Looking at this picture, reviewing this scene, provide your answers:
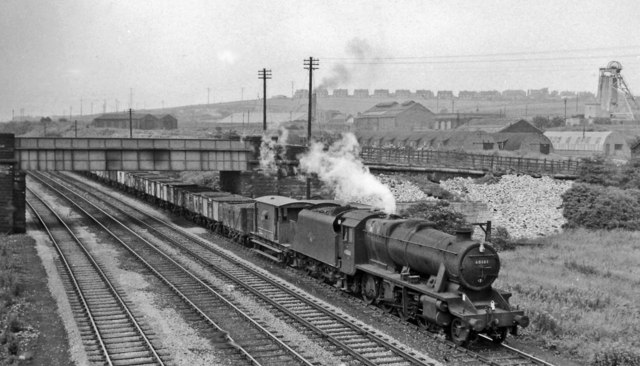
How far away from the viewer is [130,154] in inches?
1602

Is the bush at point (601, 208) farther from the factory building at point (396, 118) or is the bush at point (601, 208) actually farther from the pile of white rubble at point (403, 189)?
the factory building at point (396, 118)

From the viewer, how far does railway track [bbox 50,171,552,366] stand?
14.4m

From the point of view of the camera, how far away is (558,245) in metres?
33.5

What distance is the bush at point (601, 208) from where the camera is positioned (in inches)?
1521

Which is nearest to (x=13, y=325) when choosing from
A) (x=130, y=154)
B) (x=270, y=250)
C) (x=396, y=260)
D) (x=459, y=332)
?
(x=396, y=260)

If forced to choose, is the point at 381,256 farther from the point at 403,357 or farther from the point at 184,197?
the point at 184,197

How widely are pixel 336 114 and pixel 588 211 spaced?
347 feet

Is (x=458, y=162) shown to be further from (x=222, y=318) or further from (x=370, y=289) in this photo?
(x=222, y=318)

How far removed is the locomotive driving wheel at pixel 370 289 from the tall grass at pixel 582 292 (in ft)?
13.8

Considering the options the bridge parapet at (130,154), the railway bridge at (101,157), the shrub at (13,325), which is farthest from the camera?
the bridge parapet at (130,154)

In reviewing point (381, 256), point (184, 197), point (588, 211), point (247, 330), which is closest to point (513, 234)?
point (588, 211)

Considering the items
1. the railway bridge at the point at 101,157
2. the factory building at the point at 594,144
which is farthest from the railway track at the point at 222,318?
the factory building at the point at 594,144

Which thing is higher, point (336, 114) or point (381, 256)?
point (336, 114)

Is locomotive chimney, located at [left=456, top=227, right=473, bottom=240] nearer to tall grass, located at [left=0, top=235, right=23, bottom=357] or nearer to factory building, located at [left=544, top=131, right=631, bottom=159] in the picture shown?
tall grass, located at [left=0, top=235, right=23, bottom=357]
